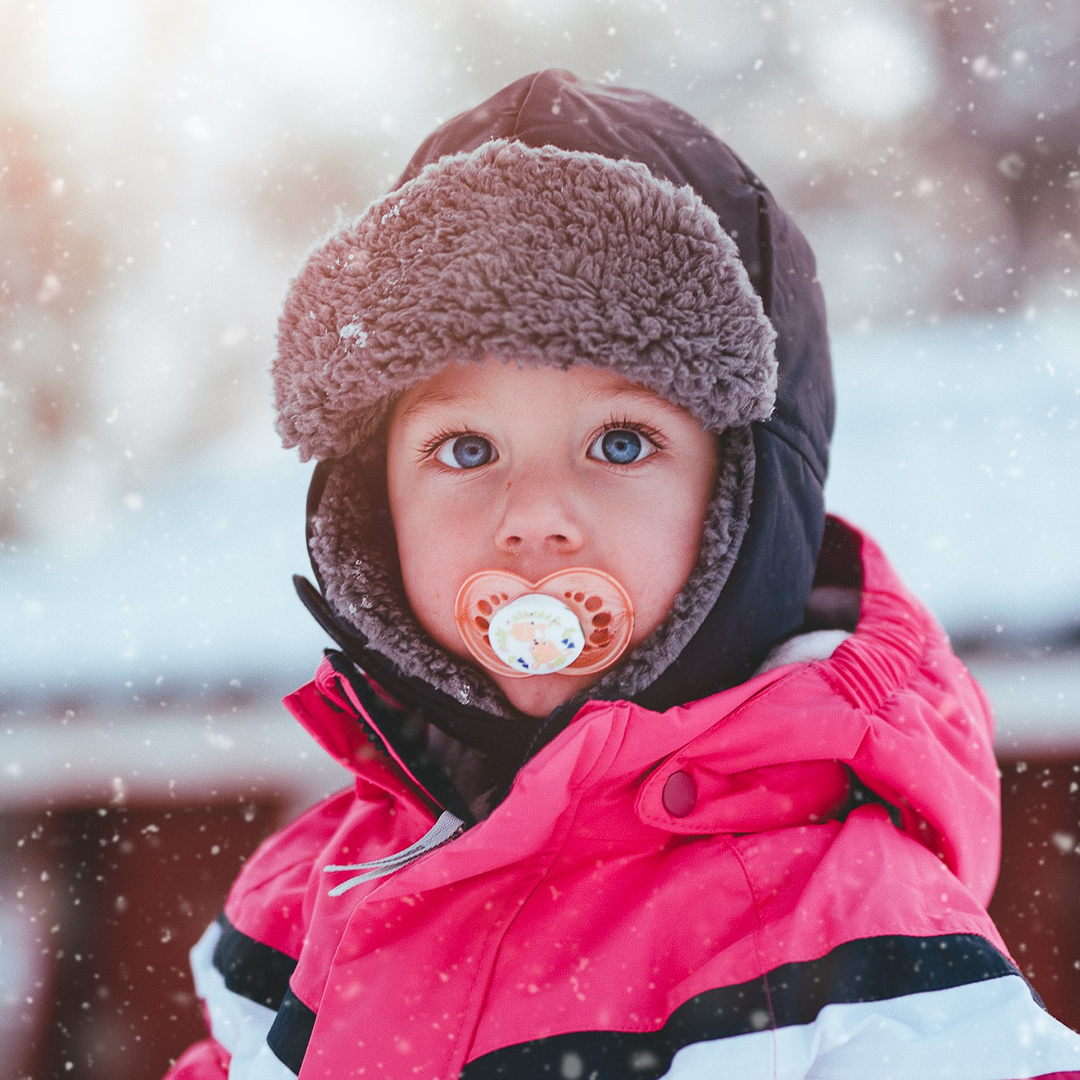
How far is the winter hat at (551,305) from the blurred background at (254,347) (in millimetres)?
943

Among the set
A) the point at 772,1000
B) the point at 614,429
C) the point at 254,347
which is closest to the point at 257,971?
the point at 772,1000

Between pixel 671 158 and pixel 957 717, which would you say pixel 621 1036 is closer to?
pixel 957 717

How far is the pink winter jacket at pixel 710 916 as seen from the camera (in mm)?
582

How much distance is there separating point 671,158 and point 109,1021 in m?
1.60

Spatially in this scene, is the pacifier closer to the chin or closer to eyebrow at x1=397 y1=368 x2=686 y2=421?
the chin

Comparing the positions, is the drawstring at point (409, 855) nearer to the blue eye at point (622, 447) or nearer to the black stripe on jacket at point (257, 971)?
the black stripe on jacket at point (257, 971)

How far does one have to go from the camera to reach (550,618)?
67cm

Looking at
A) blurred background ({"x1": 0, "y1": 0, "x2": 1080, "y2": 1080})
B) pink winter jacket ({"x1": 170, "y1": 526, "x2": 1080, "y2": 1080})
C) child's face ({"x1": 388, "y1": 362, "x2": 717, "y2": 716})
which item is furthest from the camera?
blurred background ({"x1": 0, "y1": 0, "x2": 1080, "y2": 1080})

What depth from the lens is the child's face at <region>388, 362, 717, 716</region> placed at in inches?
26.9

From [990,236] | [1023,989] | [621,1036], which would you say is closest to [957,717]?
[1023,989]

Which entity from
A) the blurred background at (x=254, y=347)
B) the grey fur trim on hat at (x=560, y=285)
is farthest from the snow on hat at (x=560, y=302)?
the blurred background at (x=254, y=347)

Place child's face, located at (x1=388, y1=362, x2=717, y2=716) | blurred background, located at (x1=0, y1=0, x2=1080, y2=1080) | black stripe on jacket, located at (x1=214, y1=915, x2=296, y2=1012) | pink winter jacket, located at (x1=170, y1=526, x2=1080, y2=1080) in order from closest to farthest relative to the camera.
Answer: pink winter jacket, located at (x1=170, y1=526, x2=1080, y2=1080), child's face, located at (x1=388, y1=362, x2=717, y2=716), black stripe on jacket, located at (x1=214, y1=915, x2=296, y2=1012), blurred background, located at (x1=0, y1=0, x2=1080, y2=1080)

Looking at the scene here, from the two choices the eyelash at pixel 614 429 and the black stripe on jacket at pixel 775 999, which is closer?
the black stripe on jacket at pixel 775 999

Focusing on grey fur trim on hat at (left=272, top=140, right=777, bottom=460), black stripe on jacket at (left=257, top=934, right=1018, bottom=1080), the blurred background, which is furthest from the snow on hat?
the blurred background
